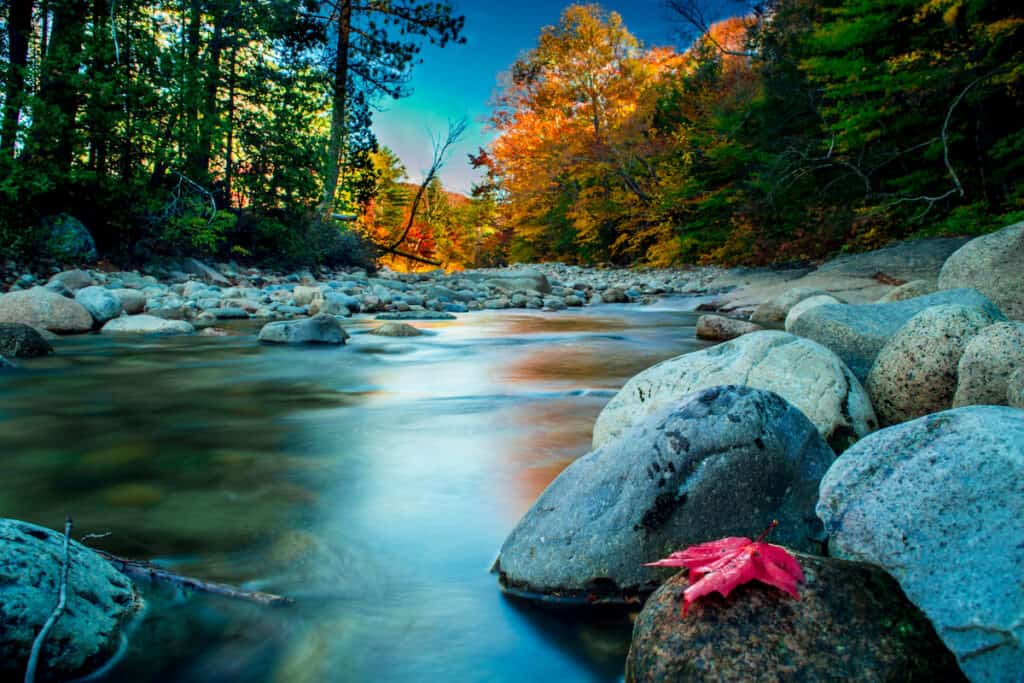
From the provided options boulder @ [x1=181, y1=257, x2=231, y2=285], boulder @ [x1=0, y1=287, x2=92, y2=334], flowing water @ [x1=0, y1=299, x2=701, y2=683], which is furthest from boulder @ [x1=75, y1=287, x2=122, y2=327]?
boulder @ [x1=181, y1=257, x2=231, y2=285]

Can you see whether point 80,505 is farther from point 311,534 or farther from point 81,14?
point 81,14

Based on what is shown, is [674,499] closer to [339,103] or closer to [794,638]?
[794,638]

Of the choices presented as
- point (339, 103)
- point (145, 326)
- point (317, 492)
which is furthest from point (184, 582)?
point (339, 103)

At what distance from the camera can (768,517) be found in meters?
2.00

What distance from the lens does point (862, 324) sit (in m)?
4.67

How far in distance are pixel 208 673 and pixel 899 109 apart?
45.9 ft

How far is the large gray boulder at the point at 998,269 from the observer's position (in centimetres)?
570

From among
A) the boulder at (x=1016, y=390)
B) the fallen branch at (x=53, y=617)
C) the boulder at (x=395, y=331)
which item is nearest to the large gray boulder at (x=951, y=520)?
the boulder at (x=1016, y=390)

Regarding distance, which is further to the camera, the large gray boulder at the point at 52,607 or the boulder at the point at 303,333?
the boulder at the point at 303,333

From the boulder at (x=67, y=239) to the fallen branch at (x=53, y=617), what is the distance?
486 inches

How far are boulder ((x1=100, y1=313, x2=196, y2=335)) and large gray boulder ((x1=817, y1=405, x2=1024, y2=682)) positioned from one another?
848 cm

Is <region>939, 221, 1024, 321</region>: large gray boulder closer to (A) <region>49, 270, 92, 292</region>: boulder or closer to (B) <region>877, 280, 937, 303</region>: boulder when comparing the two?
(B) <region>877, 280, 937, 303</region>: boulder

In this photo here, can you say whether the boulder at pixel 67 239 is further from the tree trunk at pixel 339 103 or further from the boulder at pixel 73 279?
the tree trunk at pixel 339 103

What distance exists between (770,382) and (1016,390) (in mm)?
899
